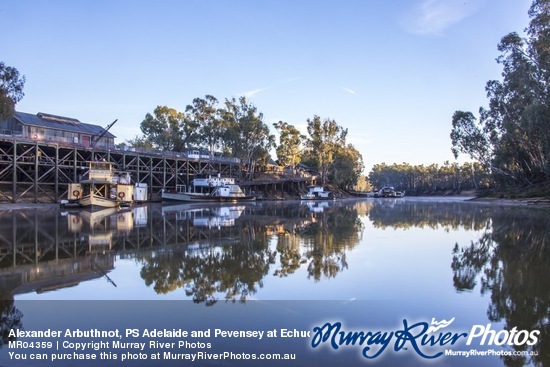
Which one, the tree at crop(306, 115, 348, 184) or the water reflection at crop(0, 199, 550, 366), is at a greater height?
the tree at crop(306, 115, 348, 184)

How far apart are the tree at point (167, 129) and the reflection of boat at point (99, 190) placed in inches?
1480

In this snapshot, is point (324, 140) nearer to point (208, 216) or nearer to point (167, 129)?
point (167, 129)

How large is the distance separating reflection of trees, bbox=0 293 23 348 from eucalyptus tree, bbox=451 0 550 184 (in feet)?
144

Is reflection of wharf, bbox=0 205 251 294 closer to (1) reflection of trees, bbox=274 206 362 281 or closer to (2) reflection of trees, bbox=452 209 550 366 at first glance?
(1) reflection of trees, bbox=274 206 362 281

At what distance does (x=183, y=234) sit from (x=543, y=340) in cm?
1347

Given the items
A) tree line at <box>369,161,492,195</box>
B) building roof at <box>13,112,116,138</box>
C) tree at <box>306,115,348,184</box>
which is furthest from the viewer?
tree line at <box>369,161,492,195</box>

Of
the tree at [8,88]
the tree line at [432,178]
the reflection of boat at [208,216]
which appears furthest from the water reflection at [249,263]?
the tree line at [432,178]

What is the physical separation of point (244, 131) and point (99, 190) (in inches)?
1502

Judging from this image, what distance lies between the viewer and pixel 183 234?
16797 millimetres

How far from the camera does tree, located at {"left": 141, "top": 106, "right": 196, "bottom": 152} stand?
7969 cm

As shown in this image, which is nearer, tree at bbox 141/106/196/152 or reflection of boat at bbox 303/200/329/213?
reflection of boat at bbox 303/200/329/213

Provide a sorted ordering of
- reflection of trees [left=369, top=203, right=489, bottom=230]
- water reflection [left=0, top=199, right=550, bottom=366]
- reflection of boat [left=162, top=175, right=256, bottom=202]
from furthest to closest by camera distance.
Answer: reflection of boat [left=162, top=175, right=256, bottom=202] < reflection of trees [left=369, top=203, right=489, bottom=230] < water reflection [left=0, top=199, right=550, bottom=366]

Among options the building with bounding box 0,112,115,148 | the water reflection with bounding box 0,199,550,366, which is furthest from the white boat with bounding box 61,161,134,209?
the water reflection with bounding box 0,199,550,366

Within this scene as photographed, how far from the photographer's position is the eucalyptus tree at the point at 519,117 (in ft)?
135
